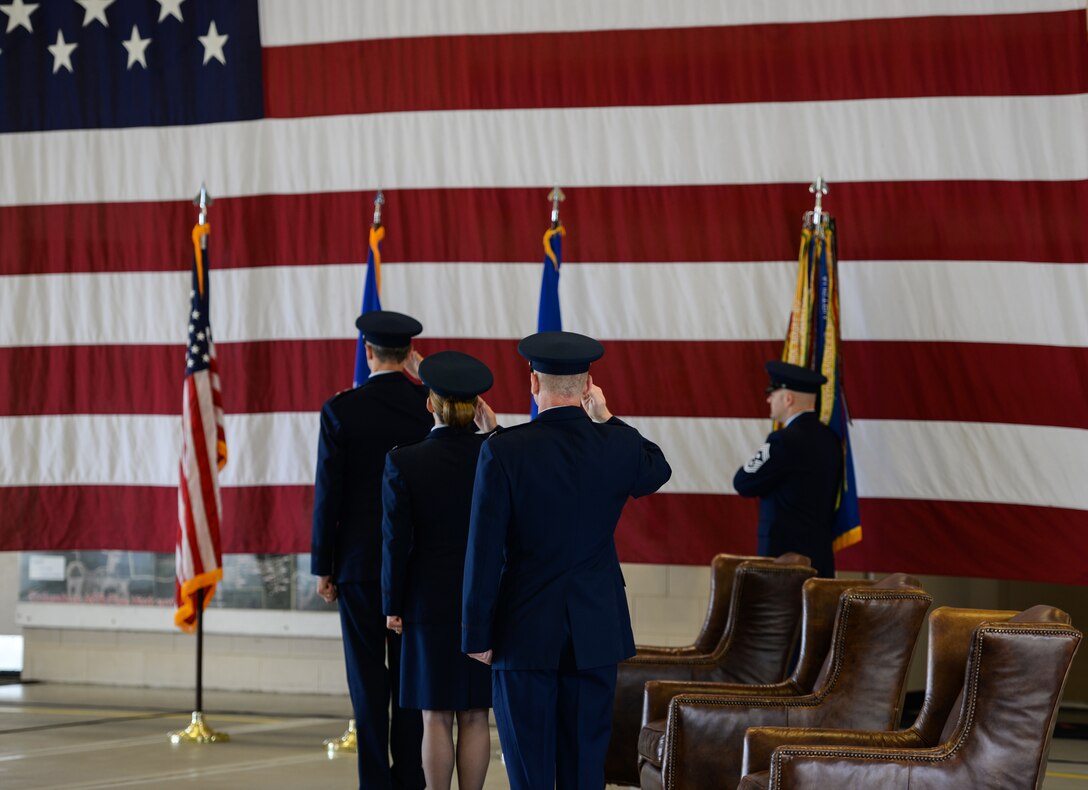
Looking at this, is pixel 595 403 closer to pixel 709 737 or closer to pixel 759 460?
pixel 709 737

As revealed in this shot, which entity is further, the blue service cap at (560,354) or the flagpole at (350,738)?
the flagpole at (350,738)

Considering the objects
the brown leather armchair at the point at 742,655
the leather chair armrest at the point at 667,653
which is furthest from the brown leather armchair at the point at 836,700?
the leather chair armrest at the point at 667,653

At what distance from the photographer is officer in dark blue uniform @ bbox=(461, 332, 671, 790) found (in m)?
2.94

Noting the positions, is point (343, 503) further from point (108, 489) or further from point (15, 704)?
point (15, 704)

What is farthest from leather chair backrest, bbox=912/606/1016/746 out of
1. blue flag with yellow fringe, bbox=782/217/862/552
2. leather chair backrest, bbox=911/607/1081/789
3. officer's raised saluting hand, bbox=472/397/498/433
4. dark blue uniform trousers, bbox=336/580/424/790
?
blue flag with yellow fringe, bbox=782/217/862/552

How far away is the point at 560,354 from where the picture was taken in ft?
9.81

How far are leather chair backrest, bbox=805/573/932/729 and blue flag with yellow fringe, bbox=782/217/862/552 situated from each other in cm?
165

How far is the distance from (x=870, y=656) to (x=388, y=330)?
175cm

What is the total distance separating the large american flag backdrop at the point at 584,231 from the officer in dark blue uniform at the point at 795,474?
417 millimetres

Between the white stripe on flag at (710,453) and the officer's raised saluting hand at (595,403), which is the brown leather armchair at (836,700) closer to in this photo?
the officer's raised saluting hand at (595,403)

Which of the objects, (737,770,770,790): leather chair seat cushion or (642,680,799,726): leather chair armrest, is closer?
(737,770,770,790): leather chair seat cushion

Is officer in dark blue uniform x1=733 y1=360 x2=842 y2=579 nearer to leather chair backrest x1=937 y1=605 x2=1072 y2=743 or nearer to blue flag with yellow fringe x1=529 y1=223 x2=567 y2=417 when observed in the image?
blue flag with yellow fringe x1=529 y1=223 x2=567 y2=417

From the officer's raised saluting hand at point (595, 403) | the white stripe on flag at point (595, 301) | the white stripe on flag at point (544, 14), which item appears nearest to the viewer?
Answer: the officer's raised saluting hand at point (595, 403)

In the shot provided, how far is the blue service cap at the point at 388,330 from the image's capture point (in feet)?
13.9
